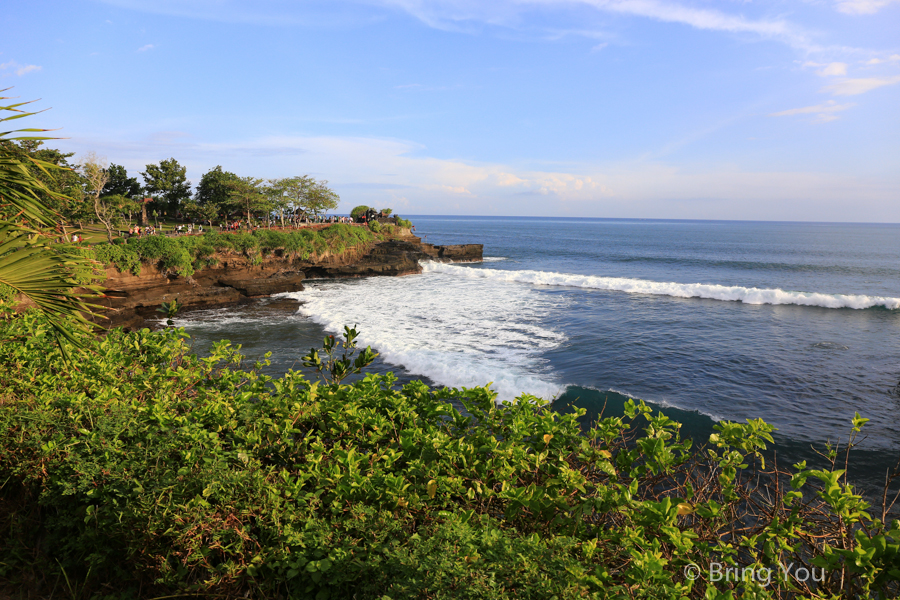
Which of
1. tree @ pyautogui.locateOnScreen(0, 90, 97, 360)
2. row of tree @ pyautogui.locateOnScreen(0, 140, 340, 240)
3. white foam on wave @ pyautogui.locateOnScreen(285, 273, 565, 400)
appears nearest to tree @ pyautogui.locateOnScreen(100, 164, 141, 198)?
row of tree @ pyautogui.locateOnScreen(0, 140, 340, 240)

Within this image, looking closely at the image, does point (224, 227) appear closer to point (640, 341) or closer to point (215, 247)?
point (215, 247)

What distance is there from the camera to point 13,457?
365 cm

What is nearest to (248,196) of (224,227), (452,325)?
(224,227)

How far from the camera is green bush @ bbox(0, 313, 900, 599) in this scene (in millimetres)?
2193

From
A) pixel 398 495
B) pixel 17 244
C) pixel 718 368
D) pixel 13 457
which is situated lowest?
pixel 718 368

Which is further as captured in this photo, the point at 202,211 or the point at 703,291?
the point at 202,211

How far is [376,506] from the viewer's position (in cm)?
274

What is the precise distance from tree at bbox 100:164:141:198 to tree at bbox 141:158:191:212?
1674 millimetres

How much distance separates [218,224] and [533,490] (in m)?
51.5

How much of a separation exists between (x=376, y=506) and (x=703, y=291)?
32289 mm

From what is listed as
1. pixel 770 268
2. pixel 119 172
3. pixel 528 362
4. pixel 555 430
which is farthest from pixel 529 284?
pixel 119 172

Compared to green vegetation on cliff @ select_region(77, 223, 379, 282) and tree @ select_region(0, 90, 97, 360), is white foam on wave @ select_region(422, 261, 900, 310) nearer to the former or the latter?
green vegetation on cliff @ select_region(77, 223, 379, 282)

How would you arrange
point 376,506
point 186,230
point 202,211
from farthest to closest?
point 202,211 < point 186,230 < point 376,506

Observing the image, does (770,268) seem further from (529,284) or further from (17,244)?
(17,244)
